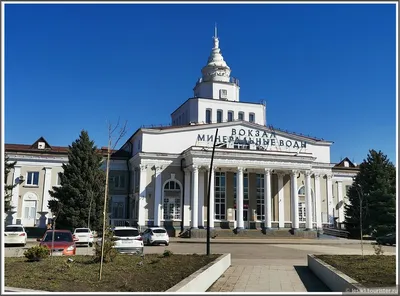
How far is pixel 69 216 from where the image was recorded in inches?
1511

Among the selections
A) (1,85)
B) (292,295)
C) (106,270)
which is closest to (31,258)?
(106,270)

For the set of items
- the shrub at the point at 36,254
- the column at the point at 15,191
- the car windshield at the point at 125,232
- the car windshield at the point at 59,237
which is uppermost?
the column at the point at 15,191

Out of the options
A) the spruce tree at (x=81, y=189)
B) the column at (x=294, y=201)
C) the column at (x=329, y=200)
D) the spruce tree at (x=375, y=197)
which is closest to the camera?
the spruce tree at (x=81, y=189)

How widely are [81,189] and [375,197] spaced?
28526mm

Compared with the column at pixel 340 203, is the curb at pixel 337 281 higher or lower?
lower

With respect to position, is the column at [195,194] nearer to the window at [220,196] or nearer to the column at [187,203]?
the column at [187,203]

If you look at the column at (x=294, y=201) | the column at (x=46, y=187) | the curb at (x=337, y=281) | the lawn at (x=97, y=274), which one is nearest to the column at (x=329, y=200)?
the column at (x=294, y=201)

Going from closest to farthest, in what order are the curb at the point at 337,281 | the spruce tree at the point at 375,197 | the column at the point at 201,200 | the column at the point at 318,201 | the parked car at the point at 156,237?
the curb at the point at 337,281 → the parked car at the point at 156,237 → the spruce tree at the point at 375,197 → the column at the point at 201,200 → the column at the point at 318,201

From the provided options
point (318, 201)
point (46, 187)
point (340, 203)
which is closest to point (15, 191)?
point (46, 187)

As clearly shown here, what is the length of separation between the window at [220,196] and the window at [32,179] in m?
21.1

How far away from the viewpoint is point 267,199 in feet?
148

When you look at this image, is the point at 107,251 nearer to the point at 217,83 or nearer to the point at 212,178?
the point at 212,178

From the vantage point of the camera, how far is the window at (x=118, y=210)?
49906 mm

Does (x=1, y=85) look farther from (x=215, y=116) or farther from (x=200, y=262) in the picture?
(x=215, y=116)
